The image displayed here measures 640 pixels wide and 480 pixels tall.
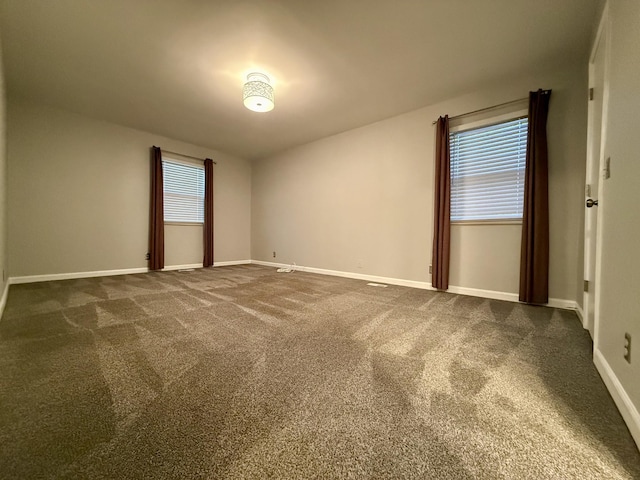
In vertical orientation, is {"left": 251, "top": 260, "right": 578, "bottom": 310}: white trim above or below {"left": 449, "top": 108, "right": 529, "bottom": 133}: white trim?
below

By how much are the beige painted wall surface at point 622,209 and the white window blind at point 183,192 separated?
5.71 m

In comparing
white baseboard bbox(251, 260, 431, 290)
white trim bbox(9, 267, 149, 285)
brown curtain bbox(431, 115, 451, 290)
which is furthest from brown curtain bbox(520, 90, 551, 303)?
white trim bbox(9, 267, 149, 285)

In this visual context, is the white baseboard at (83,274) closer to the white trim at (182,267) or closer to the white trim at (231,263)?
the white trim at (182,267)

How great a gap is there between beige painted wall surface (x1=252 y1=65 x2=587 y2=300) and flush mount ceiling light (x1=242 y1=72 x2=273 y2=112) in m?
1.84

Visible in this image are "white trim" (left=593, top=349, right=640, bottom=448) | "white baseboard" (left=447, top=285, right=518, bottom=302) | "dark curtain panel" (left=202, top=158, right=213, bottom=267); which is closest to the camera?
"white trim" (left=593, top=349, right=640, bottom=448)

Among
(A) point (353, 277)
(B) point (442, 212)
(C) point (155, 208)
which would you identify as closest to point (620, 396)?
(B) point (442, 212)

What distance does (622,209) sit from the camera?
3.71 feet

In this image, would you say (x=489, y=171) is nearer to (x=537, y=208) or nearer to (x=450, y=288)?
(x=537, y=208)

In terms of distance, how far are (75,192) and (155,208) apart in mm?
1056

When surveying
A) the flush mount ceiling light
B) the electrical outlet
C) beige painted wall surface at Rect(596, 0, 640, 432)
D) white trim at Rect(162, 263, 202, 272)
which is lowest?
white trim at Rect(162, 263, 202, 272)

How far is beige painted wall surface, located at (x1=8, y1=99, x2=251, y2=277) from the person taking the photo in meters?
3.35

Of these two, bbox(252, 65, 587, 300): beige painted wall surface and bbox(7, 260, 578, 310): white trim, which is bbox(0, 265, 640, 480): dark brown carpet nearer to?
bbox(7, 260, 578, 310): white trim

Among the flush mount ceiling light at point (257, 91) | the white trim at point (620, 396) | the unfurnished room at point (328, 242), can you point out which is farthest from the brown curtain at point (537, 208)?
the flush mount ceiling light at point (257, 91)

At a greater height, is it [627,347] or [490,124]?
[490,124]
